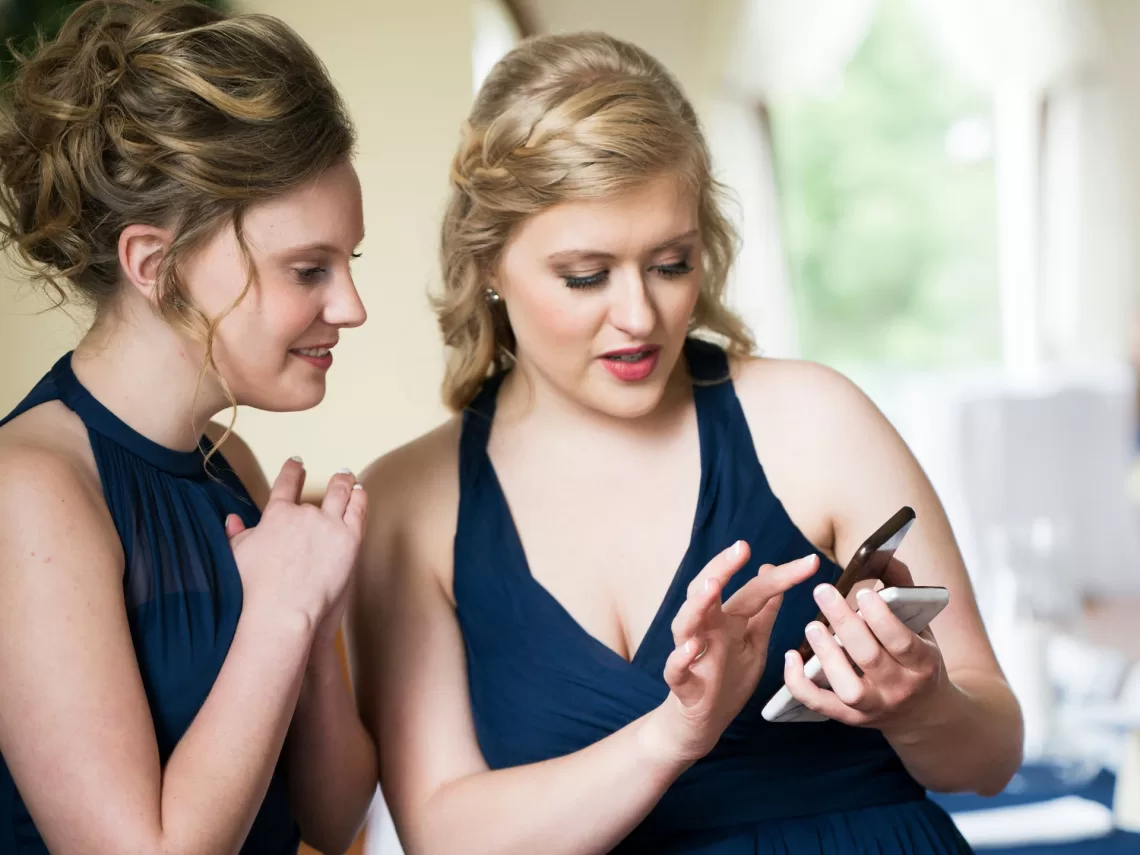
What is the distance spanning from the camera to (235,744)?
124cm

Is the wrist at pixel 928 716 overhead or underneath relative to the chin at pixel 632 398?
underneath

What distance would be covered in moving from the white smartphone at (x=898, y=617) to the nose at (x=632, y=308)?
0.44 meters

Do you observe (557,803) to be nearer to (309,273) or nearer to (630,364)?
(630,364)

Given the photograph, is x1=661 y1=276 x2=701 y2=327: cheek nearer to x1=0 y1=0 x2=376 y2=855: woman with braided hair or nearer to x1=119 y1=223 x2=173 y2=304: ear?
x1=0 y1=0 x2=376 y2=855: woman with braided hair

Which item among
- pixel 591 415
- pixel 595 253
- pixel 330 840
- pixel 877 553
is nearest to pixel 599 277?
pixel 595 253

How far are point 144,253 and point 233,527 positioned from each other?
0.31 meters

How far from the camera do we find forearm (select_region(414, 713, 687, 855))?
1397 millimetres

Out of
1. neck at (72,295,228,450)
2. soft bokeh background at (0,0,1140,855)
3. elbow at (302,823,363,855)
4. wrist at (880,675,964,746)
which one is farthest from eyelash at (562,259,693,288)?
soft bokeh background at (0,0,1140,855)

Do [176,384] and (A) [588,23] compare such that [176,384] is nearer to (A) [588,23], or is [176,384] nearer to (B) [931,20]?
(A) [588,23]

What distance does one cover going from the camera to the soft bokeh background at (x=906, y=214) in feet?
10.5

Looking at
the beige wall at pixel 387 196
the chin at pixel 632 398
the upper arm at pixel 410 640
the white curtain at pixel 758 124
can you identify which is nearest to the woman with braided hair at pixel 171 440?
the upper arm at pixel 410 640

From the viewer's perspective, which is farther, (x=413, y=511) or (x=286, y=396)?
(x=413, y=511)

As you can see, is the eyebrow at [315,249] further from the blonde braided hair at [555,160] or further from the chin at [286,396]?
the blonde braided hair at [555,160]

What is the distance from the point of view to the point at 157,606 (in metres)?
1.34
